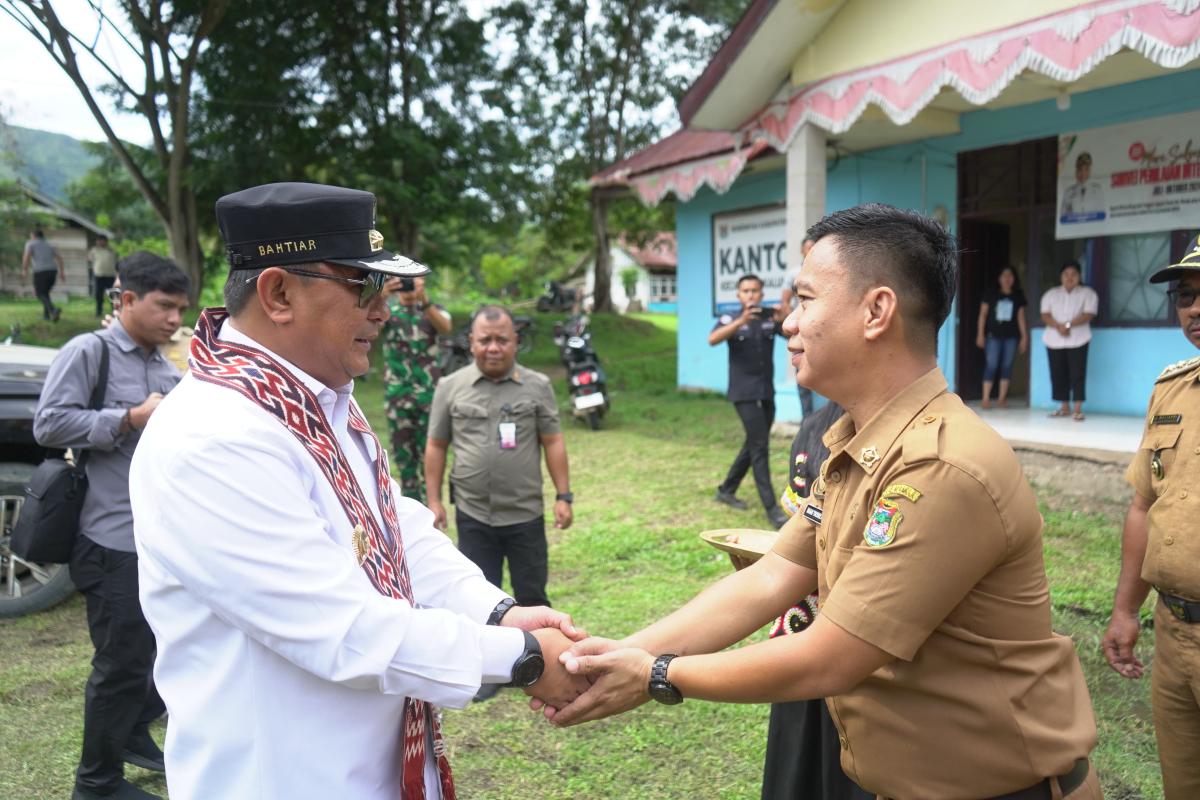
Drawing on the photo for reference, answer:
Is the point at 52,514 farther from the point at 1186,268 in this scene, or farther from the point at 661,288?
the point at 661,288

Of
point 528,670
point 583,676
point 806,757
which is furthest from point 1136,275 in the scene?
point 528,670

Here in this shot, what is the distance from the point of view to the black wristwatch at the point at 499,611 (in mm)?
2240

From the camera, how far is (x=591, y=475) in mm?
9008

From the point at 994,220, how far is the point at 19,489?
1084cm

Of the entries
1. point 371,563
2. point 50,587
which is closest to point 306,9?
point 50,587

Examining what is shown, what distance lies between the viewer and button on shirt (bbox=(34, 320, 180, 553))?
11.4 feet

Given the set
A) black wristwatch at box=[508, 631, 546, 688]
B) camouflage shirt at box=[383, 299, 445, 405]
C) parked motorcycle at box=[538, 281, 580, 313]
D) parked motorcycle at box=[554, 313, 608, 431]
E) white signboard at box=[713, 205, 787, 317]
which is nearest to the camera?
black wristwatch at box=[508, 631, 546, 688]

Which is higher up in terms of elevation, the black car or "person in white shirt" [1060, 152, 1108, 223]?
"person in white shirt" [1060, 152, 1108, 223]

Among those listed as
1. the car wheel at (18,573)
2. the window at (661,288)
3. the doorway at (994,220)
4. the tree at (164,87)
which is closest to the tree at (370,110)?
the tree at (164,87)

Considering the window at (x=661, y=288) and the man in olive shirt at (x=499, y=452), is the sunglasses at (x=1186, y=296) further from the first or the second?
the window at (x=661, y=288)

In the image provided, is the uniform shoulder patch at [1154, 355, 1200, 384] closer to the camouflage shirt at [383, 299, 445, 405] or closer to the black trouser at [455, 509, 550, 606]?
the black trouser at [455, 509, 550, 606]

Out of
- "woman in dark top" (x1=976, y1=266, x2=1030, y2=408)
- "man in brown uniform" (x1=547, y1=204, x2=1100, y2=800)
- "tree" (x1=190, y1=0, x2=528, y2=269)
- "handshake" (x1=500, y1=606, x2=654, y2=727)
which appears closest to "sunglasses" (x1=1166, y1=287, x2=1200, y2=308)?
"man in brown uniform" (x1=547, y1=204, x2=1100, y2=800)

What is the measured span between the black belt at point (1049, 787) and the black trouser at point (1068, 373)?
8.19 m

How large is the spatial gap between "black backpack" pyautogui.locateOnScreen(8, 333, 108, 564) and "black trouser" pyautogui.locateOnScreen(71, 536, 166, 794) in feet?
0.20
